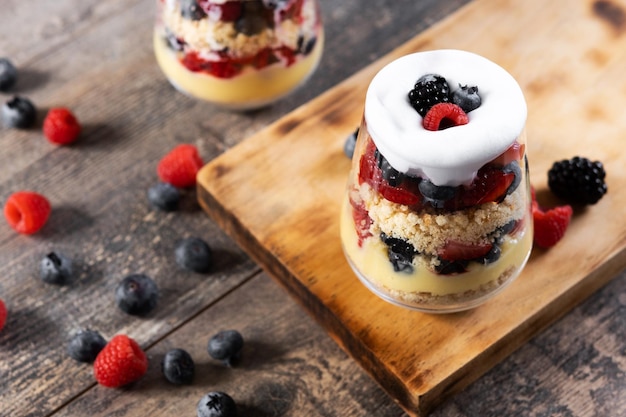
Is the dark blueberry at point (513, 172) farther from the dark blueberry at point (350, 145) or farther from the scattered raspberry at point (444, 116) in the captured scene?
the dark blueberry at point (350, 145)

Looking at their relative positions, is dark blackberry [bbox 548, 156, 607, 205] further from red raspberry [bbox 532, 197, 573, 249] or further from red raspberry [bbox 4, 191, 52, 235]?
red raspberry [bbox 4, 191, 52, 235]

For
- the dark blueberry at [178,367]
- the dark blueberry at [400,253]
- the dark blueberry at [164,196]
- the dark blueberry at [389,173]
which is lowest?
the dark blueberry at [178,367]

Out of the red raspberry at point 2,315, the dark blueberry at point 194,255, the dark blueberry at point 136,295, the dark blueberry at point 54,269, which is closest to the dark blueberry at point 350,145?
the dark blueberry at point 194,255

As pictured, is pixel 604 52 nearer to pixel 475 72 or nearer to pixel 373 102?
pixel 475 72

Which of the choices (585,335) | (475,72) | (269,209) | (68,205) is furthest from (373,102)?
(68,205)

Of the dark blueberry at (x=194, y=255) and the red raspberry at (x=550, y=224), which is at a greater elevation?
the dark blueberry at (x=194, y=255)

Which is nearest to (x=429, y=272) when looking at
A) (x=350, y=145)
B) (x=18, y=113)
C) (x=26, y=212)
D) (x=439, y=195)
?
(x=439, y=195)
